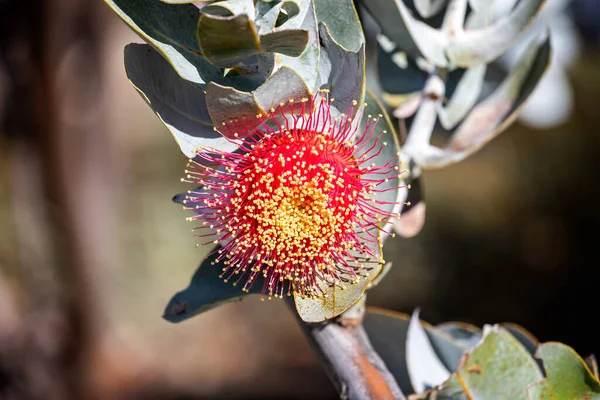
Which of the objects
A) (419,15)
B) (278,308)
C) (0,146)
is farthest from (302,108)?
(278,308)

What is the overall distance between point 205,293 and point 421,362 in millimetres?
304

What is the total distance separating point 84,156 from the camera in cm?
305

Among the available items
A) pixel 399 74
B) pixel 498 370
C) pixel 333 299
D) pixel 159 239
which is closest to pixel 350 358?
pixel 333 299

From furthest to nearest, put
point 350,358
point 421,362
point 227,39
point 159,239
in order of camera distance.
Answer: point 159,239 → point 421,362 → point 350,358 → point 227,39

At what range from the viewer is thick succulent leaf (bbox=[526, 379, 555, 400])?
0.67m

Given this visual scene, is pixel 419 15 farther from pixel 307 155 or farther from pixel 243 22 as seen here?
pixel 243 22

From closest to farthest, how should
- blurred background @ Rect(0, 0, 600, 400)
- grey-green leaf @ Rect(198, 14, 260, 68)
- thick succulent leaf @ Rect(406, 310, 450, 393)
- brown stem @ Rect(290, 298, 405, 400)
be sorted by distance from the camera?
grey-green leaf @ Rect(198, 14, 260, 68) → brown stem @ Rect(290, 298, 405, 400) → thick succulent leaf @ Rect(406, 310, 450, 393) → blurred background @ Rect(0, 0, 600, 400)

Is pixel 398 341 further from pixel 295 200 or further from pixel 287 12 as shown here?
pixel 287 12

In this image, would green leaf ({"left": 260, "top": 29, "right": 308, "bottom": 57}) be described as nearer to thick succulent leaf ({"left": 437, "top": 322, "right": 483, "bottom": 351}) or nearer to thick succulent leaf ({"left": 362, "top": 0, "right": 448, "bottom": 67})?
thick succulent leaf ({"left": 362, "top": 0, "right": 448, "bottom": 67})

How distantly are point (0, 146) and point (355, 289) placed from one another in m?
3.43

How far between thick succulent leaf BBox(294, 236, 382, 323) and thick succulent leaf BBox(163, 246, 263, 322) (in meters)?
0.07

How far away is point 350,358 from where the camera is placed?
2.10 ft

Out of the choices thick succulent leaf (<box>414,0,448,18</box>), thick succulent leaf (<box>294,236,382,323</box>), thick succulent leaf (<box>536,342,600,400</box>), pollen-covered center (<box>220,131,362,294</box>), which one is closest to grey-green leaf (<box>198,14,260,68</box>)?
pollen-covered center (<box>220,131,362,294</box>)

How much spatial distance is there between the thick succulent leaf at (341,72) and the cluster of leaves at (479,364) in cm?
33
